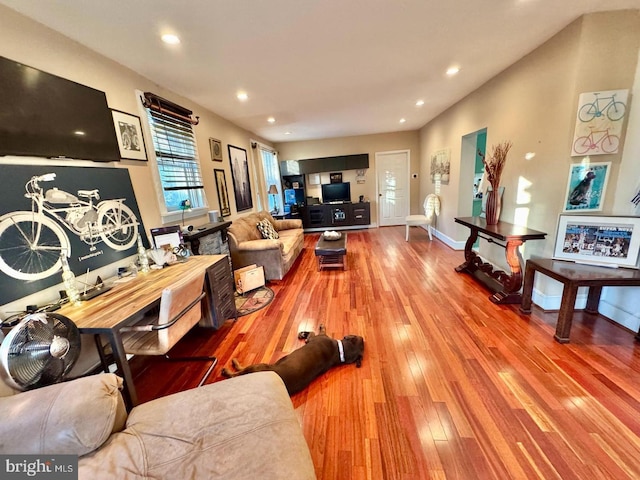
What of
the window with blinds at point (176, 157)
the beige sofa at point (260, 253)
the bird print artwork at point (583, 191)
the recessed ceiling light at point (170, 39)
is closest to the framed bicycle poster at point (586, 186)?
the bird print artwork at point (583, 191)

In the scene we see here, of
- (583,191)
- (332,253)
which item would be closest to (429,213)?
(332,253)

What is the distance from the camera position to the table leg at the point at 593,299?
7.52 feet

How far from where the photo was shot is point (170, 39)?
6.07 ft

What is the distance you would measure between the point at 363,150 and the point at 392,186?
125 centimetres

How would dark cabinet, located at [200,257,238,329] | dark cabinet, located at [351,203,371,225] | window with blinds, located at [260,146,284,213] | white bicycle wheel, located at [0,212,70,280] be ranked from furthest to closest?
dark cabinet, located at [351,203,371,225] → window with blinds, located at [260,146,284,213] → dark cabinet, located at [200,257,238,329] → white bicycle wheel, located at [0,212,70,280]

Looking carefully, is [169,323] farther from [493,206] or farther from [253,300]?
[493,206]

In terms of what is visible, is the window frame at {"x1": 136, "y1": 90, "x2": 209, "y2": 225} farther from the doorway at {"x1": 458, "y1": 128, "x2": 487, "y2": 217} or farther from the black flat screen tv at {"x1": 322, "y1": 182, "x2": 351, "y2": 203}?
the black flat screen tv at {"x1": 322, "y1": 182, "x2": 351, "y2": 203}

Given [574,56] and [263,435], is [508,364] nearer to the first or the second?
[263,435]

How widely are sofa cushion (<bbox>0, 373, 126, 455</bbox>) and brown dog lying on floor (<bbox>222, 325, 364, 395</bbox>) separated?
34.3 inches

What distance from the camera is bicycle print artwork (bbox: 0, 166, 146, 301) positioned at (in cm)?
141

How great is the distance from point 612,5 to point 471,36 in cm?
91

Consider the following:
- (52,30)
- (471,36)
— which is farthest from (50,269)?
(471,36)

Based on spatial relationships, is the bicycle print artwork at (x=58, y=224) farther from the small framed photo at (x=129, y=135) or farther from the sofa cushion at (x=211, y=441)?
the sofa cushion at (x=211, y=441)

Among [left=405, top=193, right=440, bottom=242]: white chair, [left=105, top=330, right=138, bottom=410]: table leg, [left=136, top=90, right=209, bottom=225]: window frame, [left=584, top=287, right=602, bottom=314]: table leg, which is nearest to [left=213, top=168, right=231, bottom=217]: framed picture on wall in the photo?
[left=136, top=90, right=209, bottom=225]: window frame
